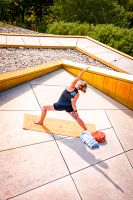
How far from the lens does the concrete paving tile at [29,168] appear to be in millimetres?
4282

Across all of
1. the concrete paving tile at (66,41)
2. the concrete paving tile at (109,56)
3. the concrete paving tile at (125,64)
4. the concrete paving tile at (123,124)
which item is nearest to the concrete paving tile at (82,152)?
the concrete paving tile at (123,124)

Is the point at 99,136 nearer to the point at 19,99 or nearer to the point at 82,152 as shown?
the point at 82,152

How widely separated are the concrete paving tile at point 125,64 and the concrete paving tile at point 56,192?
5772mm

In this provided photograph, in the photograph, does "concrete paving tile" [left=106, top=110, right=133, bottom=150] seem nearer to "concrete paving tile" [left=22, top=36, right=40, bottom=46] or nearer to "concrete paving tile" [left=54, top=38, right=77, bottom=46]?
"concrete paving tile" [left=22, top=36, right=40, bottom=46]

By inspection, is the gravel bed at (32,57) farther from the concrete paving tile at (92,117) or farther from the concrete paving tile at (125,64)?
the concrete paving tile at (92,117)

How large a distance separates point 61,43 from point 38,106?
5846 mm

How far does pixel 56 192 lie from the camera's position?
4.34 m

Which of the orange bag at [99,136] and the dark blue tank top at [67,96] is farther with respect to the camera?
the orange bag at [99,136]

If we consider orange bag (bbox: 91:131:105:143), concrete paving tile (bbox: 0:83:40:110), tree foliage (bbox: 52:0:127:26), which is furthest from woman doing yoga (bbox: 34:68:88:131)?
tree foliage (bbox: 52:0:127:26)

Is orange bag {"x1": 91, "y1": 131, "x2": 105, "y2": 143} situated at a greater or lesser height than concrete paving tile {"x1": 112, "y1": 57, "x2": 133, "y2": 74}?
lesser

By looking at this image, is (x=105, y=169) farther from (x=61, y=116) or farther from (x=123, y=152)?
(x=61, y=116)

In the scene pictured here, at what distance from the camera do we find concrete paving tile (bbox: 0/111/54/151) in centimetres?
512

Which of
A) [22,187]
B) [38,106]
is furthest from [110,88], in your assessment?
[22,187]

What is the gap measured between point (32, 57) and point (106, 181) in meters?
6.26
